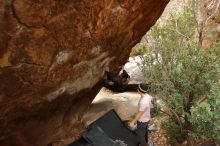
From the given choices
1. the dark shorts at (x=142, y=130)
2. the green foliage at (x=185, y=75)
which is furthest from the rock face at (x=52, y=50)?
the dark shorts at (x=142, y=130)

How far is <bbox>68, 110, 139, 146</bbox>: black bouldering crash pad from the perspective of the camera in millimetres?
7633

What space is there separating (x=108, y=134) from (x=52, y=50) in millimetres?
2619

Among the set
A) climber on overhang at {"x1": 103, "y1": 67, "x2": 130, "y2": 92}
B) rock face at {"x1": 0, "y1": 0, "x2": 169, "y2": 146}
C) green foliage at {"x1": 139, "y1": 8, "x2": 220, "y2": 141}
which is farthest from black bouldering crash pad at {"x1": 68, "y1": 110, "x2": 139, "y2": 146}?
climber on overhang at {"x1": 103, "y1": 67, "x2": 130, "y2": 92}

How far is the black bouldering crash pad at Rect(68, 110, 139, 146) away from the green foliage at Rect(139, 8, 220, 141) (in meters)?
1.23

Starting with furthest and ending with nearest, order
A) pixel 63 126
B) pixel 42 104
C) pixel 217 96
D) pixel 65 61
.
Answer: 1. pixel 63 126
2. pixel 217 96
3. pixel 42 104
4. pixel 65 61

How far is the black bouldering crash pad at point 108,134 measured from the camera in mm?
7633

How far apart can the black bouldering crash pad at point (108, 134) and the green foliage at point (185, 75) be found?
1227 millimetres

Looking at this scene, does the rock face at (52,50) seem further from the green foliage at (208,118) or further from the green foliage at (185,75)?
the green foliage at (208,118)

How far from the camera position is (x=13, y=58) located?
222 inches

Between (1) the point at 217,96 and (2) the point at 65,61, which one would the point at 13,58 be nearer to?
(2) the point at 65,61

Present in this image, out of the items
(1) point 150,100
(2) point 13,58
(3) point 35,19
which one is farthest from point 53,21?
(1) point 150,100

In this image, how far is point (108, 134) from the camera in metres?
8.05

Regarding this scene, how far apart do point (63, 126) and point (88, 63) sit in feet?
8.92

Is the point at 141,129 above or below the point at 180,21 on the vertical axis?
below
